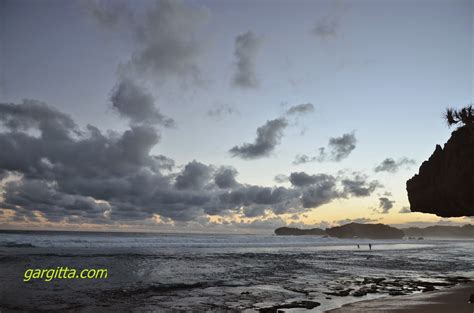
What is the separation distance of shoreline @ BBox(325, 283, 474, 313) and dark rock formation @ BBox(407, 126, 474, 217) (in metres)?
12.4

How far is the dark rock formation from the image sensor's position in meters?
28.2

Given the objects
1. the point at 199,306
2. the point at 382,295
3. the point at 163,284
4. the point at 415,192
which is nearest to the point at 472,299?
the point at 382,295

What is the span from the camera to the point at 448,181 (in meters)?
30.2

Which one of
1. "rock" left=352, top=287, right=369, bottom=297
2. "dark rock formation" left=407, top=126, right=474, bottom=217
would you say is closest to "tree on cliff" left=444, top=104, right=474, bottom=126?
"dark rock formation" left=407, top=126, right=474, bottom=217

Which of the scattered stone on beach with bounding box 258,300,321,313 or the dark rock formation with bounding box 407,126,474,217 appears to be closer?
the scattered stone on beach with bounding box 258,300,321,313

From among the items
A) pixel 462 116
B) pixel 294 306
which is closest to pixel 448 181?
pixel 462 116

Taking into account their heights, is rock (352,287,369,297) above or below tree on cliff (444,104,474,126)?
below

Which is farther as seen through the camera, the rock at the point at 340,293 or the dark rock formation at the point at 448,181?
the dark rock formation at the point at 448,181

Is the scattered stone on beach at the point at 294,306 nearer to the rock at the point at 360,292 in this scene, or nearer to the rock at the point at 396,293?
the rock at the point at 360,292

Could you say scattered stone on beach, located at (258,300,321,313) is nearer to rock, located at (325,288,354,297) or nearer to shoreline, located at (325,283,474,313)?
shoreline, located at (325,283,474,313)

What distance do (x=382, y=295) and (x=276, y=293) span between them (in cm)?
615

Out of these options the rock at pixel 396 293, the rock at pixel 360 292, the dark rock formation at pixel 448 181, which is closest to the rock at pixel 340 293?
the rock at pixel 360 292

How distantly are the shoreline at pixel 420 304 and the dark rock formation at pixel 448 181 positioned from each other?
40.6ft

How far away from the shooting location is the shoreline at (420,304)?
14.7 meters
